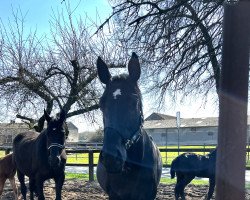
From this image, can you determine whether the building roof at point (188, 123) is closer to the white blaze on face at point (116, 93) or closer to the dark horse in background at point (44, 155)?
the dark horse in background at point (44, 155)

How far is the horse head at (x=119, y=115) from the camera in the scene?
2623 millimetres

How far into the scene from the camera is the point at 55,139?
6.77m

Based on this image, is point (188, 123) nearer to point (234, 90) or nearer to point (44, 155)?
point (44, 155)

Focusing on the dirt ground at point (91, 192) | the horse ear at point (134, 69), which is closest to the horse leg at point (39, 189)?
the dirt ground at point (91, 192)

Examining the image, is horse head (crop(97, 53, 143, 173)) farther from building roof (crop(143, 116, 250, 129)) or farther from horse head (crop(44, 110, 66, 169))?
building roof (crop(143, 116, 250, 129))

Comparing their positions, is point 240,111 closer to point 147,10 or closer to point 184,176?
point 147,10

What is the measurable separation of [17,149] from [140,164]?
589 centimetres

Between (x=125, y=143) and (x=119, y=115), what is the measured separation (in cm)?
22

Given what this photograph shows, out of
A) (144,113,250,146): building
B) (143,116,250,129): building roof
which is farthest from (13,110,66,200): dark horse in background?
(143,116,250,129): building roof

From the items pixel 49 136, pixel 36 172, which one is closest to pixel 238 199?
pixel 49 136

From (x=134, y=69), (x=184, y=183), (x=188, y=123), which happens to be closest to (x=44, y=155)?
(x=184, y=183)

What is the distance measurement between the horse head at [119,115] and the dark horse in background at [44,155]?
3.72m

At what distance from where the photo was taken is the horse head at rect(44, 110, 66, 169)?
659 centimetres

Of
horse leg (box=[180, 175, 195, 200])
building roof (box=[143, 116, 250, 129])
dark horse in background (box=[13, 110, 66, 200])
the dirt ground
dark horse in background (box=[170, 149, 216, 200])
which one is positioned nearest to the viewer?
dark horse in background (box=[13, 110, 66, 200])
